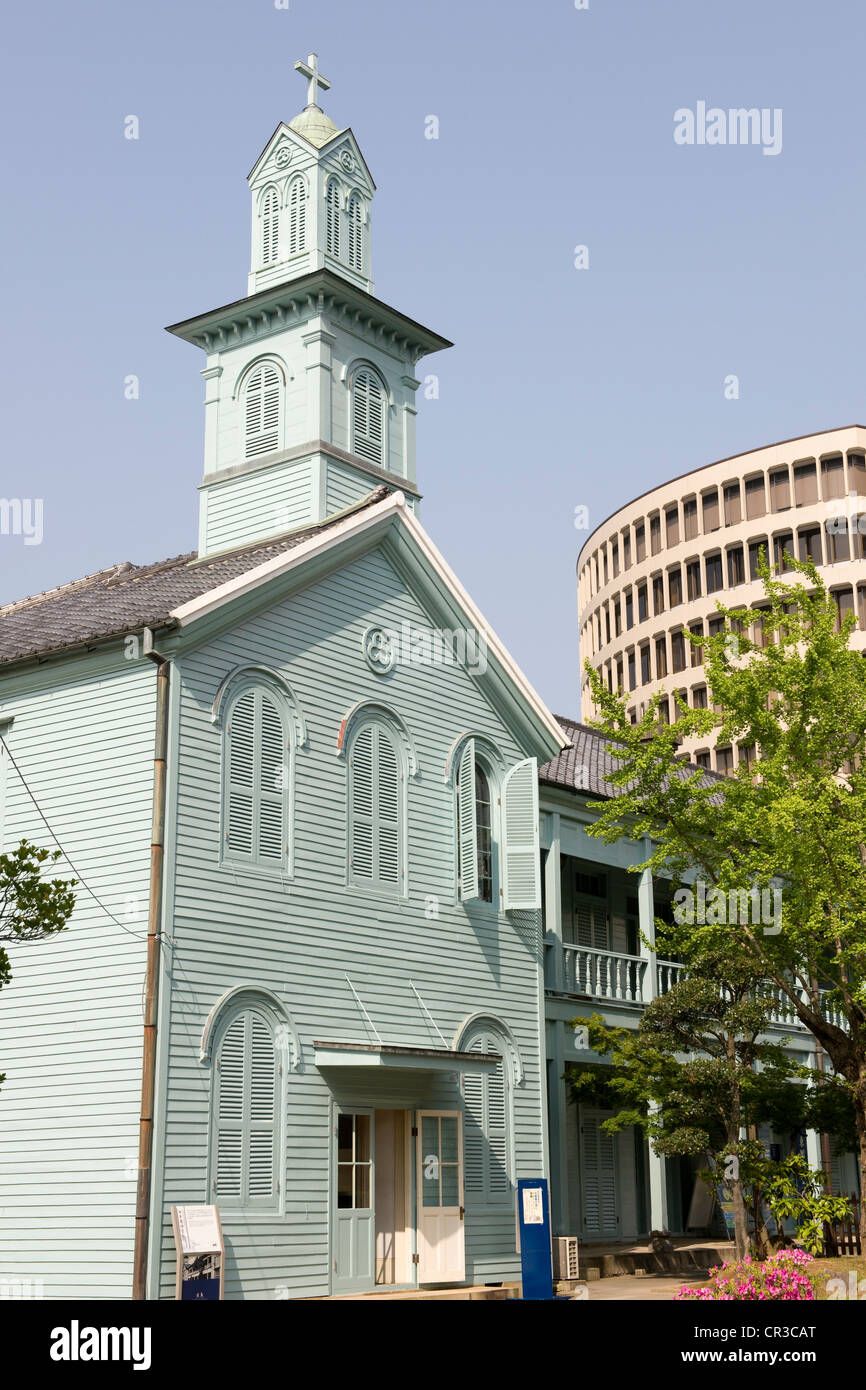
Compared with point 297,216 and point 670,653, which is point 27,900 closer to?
point 297,216

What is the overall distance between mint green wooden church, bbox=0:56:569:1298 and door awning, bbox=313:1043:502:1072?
4 centimetres

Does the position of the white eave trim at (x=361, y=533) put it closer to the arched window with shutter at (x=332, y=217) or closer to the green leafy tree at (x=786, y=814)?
the green leafy tree at (x=786, y=814)

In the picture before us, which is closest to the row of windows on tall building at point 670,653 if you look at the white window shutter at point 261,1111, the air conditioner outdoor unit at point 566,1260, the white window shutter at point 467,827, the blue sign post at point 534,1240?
the white window shutter at point 467,827

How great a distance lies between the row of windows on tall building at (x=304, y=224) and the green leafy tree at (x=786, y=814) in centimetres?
855

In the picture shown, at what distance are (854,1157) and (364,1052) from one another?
79.2ft

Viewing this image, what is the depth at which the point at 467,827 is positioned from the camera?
22797 millimetres

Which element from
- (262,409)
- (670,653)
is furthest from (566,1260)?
(670,653)

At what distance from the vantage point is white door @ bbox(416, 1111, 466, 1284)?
67.3ft

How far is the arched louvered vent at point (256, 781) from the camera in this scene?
19062 millimetres

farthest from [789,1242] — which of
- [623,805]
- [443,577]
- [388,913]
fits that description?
[443,577]

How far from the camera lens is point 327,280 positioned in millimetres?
24000

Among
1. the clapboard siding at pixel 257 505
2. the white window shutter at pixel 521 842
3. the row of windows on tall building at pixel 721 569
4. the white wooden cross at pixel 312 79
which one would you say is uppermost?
the row of windows on tall building at pixel 721 569

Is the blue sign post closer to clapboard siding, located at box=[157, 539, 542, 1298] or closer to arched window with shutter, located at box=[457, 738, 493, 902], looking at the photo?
clapboard siding, located at box=[157, 539, 542, 1298]

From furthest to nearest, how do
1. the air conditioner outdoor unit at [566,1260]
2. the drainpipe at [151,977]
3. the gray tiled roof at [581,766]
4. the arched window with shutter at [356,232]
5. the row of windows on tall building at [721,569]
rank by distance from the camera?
the row of windows on tall building at [721,569], the gray tiled roof at [581,766], the arched window with shutter at [356,232], the air conditioner outdoor unit at [566,1260], the drainpipe at [151,977]
